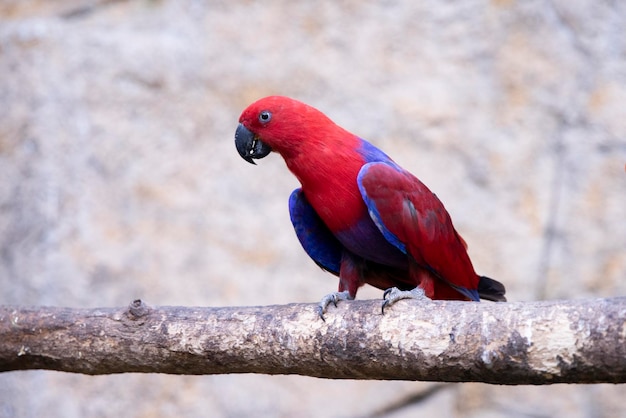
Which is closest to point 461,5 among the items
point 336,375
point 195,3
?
point 195,3

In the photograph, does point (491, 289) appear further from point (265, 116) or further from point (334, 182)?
point (265, 116)

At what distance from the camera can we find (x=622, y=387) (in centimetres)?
405

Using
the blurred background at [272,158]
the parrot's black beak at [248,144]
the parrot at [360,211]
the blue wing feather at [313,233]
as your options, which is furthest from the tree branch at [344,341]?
the blurred background at [272,158]

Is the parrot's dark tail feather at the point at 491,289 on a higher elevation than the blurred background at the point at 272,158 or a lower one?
lower

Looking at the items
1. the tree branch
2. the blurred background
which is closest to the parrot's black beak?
the tree branch

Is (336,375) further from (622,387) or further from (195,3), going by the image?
(195,3)

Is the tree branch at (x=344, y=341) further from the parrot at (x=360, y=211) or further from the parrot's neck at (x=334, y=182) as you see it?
the parrot's neck at (x=334, y=182)

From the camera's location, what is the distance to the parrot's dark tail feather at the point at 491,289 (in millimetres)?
3184

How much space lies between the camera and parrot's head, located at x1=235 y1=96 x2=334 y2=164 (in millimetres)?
3020

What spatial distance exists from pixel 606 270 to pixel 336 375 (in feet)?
7.55

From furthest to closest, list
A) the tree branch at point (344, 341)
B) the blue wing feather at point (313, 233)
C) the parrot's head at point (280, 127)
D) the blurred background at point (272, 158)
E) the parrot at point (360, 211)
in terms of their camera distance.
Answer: the blurred background at point (272, 158), the blue wing feather at point (313, 233), the parrot's head at point (280, 127), the parrot at point (360, 211), the tree branch at point (344, 341)

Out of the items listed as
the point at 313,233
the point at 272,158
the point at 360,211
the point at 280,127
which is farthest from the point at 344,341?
the point at 272,158

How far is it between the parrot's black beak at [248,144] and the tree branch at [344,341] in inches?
31.8

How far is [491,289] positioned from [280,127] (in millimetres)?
1062
